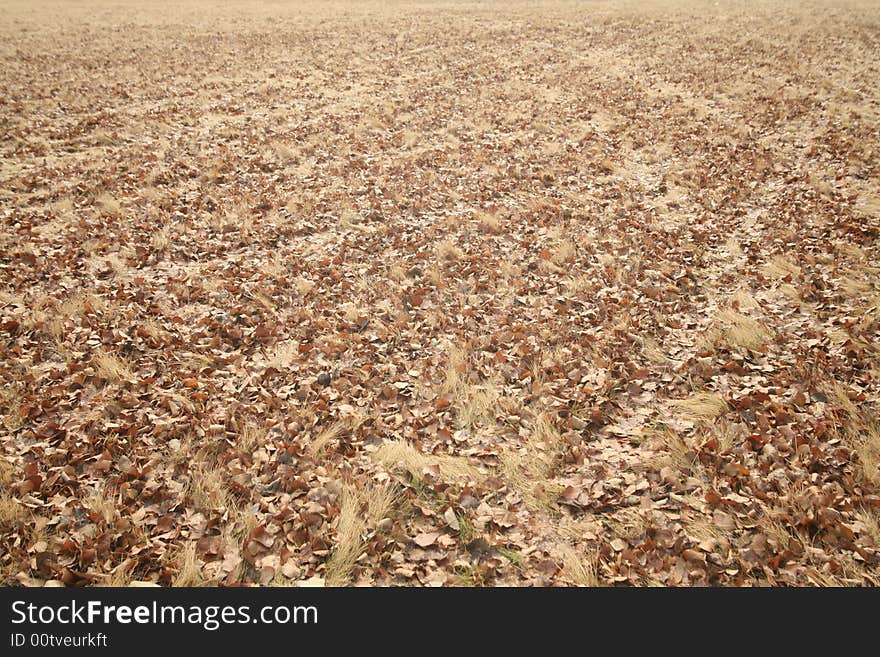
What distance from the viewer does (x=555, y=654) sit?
340 centimetres

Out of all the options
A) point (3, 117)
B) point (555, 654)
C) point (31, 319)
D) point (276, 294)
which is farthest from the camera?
point (3, 117)

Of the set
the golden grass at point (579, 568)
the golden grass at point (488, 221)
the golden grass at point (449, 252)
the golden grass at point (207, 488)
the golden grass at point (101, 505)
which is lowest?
the golden grass at point (579, 568)

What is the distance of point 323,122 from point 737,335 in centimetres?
1471

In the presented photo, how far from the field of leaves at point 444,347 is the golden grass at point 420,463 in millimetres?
29

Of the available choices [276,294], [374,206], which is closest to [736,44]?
[374,206]

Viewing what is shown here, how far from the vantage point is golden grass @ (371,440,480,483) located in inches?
188

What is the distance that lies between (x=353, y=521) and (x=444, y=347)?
114 inches

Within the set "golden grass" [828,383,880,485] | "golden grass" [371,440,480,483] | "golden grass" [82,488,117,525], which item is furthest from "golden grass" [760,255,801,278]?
"golden grass" [82,488,117,525]

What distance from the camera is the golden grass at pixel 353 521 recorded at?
12.9ft

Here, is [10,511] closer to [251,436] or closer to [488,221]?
[251,436]

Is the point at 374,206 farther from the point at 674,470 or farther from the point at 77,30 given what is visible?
the point at 77,30

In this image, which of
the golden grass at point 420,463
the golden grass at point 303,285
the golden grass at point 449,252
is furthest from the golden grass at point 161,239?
the golden grass at point 420,463

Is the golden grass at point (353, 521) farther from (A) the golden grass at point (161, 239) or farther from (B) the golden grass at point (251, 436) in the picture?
(A) the golden grass at point (161, 239)

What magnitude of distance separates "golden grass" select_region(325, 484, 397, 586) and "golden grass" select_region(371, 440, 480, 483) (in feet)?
1.04
